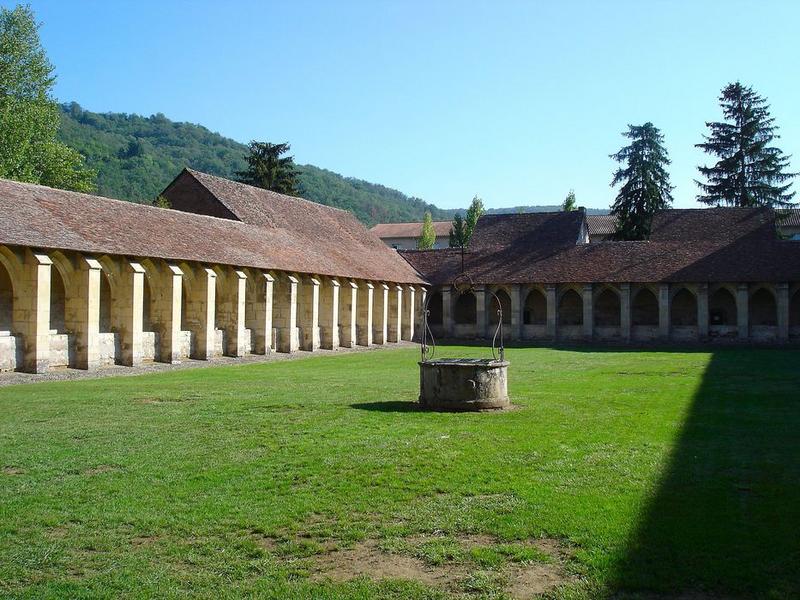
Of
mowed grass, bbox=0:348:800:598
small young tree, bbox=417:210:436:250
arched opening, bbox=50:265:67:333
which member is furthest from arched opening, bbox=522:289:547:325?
small young tree, bbox=417:210:436:250

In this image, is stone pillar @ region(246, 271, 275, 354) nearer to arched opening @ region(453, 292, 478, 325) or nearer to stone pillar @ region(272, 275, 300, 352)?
stone pillar @ region(272, 275, 300, 352)

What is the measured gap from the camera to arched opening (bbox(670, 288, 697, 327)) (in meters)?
45.0

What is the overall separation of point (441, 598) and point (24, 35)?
142ft

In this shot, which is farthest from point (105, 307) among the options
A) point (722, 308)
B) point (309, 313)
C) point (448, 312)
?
point (722, 308)

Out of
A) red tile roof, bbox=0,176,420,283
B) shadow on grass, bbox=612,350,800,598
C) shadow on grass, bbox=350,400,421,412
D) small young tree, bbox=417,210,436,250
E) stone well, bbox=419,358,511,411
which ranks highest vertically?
small young tree, bbox=417,210,436,250

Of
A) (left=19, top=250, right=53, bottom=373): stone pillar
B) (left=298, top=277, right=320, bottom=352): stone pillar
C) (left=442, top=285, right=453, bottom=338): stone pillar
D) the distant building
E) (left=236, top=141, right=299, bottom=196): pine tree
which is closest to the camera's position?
(left=19, top=250, right=53, bottom=373): stone pillar

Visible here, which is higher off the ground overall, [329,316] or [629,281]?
[629,281]

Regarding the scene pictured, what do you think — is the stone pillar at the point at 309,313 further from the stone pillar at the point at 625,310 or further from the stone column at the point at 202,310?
the stone pillar at the point at 625,310

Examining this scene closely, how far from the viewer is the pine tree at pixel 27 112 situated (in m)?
39.0

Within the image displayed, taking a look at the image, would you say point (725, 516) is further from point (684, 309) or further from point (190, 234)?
point (684, 309)

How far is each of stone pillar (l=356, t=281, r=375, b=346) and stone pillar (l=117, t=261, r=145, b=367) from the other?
15.6 meters

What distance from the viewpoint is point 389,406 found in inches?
579

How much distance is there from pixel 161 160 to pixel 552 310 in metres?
81.2

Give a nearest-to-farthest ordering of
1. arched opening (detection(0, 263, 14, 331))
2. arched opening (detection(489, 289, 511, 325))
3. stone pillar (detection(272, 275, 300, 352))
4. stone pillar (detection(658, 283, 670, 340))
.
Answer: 1. arched opening (detection(0, 263, 14, 331))
2. stone pillar (detection(272, 275, 300, 352))
3. stone pillar (detection(658, 283, 670, 340))
4. arched opening (detection(489, 289, 511, 325))
